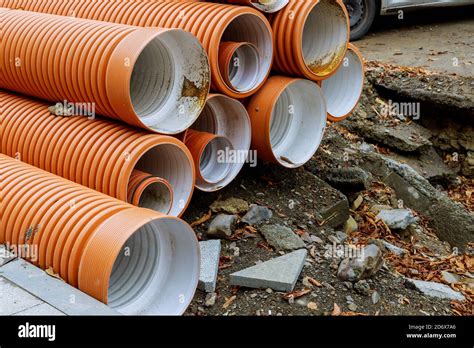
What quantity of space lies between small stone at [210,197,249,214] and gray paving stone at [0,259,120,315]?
2.11 m

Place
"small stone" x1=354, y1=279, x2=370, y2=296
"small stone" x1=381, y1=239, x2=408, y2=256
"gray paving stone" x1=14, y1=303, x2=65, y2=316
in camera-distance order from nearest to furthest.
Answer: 1. "gray paving stone" x1=14, y1=303, x2=65, y2=316
2. "small stone" x1=354, y1=279, x2=370, y2=296
3. "small stone" x1=381, y1=239, x2=408, y2=256

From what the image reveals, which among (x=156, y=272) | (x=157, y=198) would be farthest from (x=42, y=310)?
(x=157, y=198)

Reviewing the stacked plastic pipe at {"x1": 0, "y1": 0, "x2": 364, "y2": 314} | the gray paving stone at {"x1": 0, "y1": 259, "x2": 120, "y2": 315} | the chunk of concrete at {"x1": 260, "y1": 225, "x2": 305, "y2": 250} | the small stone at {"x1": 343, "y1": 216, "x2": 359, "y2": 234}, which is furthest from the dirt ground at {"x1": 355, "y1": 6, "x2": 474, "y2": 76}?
the gray paving stone at {"x1": 0, "y1": 259, "x2": 120, "y2": 315}

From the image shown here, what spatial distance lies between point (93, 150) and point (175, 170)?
72 cm

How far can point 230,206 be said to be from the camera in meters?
5.56

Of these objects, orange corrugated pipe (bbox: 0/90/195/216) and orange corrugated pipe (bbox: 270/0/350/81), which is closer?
orange corrugated pipe (bbox: 0/90/195/216)

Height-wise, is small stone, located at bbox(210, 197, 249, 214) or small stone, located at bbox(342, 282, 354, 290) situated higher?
small stone, located at bbox(210, 197, 249, 214)

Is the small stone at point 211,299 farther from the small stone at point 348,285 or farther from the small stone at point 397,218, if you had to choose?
the small stone at point 397,218

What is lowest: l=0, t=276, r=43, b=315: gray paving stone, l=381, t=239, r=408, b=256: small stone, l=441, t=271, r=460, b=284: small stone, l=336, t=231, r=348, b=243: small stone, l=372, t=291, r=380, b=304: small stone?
l=441, t=271, r=460, b=284: small stone

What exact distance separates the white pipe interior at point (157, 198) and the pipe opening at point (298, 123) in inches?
63.2

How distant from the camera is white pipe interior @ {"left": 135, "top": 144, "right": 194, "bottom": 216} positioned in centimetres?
496

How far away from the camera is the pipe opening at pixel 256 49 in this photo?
18.4ft

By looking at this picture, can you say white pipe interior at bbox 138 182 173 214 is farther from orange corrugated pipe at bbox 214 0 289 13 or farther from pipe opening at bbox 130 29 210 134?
orange corrugated pipe at bbox 214 0 289 13

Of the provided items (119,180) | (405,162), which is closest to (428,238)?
(405,162)
